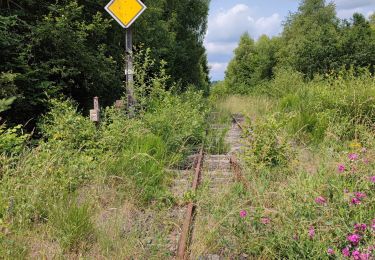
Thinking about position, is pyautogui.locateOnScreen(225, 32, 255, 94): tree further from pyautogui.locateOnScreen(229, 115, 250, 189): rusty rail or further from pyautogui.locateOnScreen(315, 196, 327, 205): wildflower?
pyautogui.locateOnScreen(315, 196, 327, 205): wildflower

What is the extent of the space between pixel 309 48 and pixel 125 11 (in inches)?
1029

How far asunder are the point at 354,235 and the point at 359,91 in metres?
6.93

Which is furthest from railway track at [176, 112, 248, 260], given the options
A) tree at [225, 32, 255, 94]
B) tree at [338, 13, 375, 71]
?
tree at [225, 32, 255, 94]

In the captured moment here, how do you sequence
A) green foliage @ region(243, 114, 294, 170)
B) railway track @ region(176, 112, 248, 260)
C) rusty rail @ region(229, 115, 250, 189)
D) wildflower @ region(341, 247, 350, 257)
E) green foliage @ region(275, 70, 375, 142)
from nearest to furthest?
wildflower @ region(341, 247, 350, 257) → railway track @ region(176, 112, 248, 260) → rusty rail @ region(229, 115, 250, 189) → green foliage @ region(243, 114, 294, 170) → green foliage @ region(275, 70, 375, 142)

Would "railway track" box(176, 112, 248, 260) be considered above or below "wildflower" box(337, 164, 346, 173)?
below

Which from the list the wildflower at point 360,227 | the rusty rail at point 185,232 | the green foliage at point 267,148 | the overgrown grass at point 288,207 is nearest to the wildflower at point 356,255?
the overgrown grass at point 288,207

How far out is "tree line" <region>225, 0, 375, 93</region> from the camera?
1229 inches

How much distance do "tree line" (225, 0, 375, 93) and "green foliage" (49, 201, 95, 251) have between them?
12.5 metres

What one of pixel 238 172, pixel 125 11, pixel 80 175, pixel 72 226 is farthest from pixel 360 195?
pixel 125 11

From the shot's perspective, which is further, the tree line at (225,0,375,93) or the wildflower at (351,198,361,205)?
the tree line at (225,0,375,93)

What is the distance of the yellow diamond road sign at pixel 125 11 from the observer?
9109mm

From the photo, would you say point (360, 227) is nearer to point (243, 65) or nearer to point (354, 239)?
point (354, 239)

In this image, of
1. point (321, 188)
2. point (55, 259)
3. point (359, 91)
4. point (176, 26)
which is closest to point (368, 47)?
Result: point (176, 26)

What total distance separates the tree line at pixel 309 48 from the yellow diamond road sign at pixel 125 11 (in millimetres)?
8500
